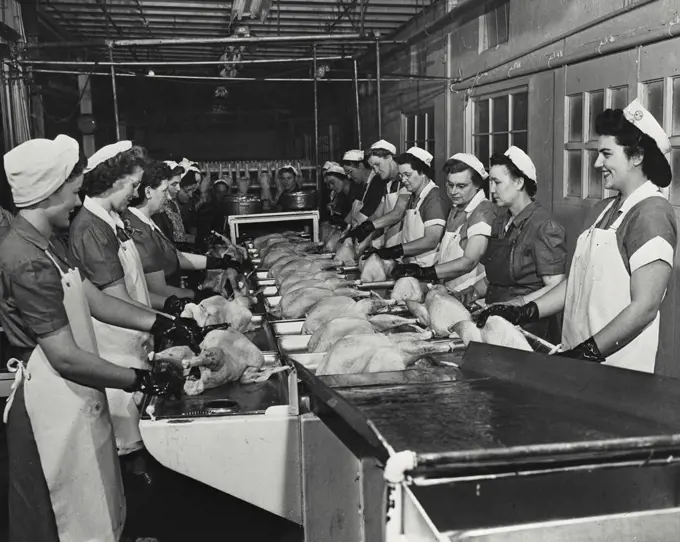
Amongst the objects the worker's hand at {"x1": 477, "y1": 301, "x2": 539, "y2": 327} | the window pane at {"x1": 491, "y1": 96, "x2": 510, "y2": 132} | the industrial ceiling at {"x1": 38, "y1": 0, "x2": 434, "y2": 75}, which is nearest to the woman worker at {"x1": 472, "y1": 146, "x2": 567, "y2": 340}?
the worker's hand at {"x1": 477, "y1": 301, "x2": 539, "y2": 327}

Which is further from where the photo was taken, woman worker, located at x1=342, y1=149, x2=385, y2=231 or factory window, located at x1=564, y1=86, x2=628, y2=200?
woman worker, located at x1=342, y1=149, x2=385, y2=231

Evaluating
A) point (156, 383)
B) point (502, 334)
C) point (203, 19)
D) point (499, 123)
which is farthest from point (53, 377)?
point (203, 19)

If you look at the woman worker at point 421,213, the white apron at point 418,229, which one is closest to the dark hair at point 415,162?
the woman worker at point 421,213

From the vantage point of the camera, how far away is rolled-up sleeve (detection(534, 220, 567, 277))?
160 inches

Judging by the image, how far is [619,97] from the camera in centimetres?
482

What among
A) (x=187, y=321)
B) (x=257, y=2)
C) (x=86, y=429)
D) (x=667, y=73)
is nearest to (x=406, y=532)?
(x=86, y=429)

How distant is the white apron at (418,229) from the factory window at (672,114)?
2088 mm

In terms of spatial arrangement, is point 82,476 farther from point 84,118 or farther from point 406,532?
point 84,118

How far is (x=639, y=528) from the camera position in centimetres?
189

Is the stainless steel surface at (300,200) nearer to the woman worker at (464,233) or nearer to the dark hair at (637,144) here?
the woman worker at (464,233)

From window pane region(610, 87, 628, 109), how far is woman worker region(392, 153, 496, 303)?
0.97 meters

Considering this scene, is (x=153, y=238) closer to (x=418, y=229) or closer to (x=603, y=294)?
(x=418, y=229)

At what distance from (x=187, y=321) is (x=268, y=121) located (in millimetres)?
13078

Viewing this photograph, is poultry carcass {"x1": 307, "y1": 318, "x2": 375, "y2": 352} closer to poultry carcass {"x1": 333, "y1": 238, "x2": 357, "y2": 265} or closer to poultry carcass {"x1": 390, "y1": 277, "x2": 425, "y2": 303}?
poultry carcass {"x1": 390, "y1": 277, "x2": 425, "y2": 303}
